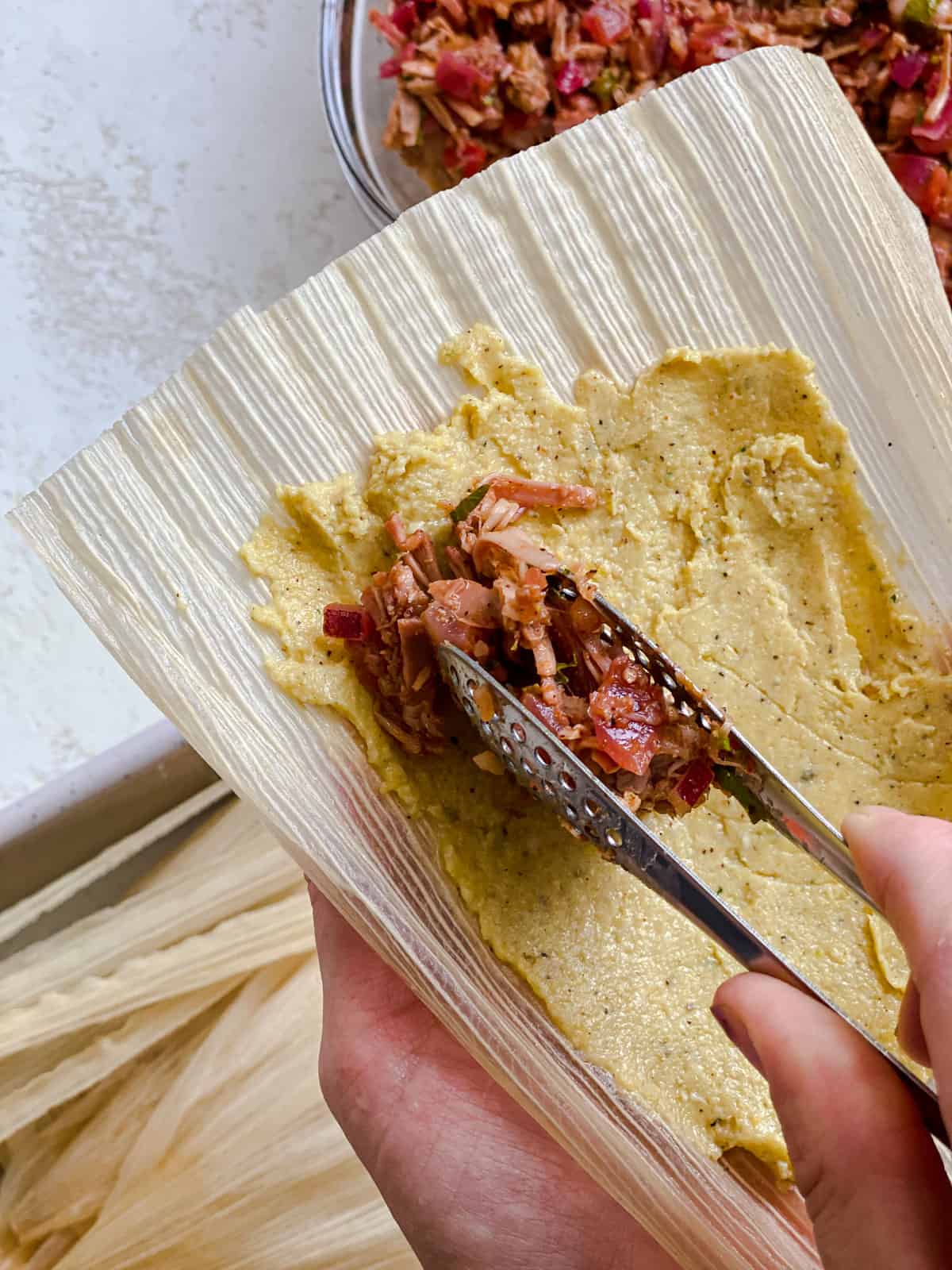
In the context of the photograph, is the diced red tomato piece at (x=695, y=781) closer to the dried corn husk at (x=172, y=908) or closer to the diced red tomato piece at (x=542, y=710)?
the diced red tomato piece at (x=542, y=710)

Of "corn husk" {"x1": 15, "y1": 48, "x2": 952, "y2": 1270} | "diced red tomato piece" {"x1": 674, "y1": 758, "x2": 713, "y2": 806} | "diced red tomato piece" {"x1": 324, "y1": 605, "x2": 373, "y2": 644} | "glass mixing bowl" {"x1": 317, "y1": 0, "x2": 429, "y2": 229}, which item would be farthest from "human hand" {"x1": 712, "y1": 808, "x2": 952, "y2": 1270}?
"glass mixing bowl" {"x1": 317, "y1": 0, "x2": 429, "y2": 229}

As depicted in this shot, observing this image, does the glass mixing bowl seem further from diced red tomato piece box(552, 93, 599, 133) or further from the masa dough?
the masa dough

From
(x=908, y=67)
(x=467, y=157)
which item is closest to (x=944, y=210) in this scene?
(x=908, y=67)

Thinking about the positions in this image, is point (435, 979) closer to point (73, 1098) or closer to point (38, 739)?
point (73, 1098)

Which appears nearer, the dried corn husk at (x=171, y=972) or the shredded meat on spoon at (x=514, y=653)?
the shredded meat on spoon at (x=514, y=653)

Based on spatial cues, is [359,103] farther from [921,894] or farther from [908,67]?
[921,894]

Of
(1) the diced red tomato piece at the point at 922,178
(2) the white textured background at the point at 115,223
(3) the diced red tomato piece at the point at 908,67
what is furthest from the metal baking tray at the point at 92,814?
(3) the diced red tomato piece at the point at 908,67

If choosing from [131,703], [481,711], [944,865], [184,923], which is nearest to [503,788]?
[481,711]
